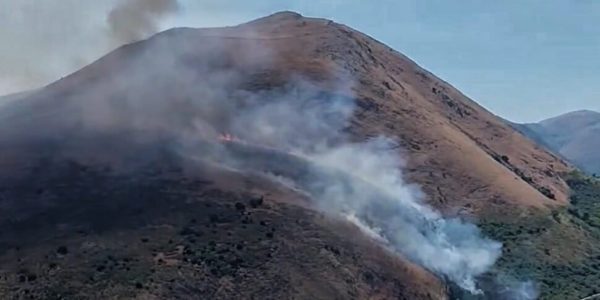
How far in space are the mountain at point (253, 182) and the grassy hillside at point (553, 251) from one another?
99 centimetres

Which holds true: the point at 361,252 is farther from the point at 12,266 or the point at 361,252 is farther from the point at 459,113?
the point at 459,113

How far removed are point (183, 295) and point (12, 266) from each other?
17.1 meters

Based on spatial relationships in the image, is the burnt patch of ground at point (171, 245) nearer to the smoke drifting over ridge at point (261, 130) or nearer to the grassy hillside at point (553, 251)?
the smoke drifting over ridge at point (261, 130)

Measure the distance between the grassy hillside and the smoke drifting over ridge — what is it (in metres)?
3.78

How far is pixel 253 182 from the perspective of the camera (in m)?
107

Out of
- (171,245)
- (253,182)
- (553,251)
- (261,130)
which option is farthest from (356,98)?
(171,245)

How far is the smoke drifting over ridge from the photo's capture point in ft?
355

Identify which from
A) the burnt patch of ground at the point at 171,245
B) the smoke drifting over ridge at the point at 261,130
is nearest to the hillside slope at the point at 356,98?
the smoke drifting over ridge at the point at 261,130

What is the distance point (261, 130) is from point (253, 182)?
21.7m

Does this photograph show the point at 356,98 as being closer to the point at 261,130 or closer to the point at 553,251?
the point at 261,130

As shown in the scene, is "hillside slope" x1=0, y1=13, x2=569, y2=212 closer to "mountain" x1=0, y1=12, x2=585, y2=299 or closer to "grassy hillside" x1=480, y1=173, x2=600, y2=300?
"mountain" x1=0, y1=12, x2=585, y2=299

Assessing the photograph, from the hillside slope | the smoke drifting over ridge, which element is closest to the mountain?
the smoke drifting over ridge

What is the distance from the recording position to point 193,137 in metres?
120

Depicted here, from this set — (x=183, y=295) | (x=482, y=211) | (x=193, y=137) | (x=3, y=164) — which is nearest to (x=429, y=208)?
(x=482, y=211)
